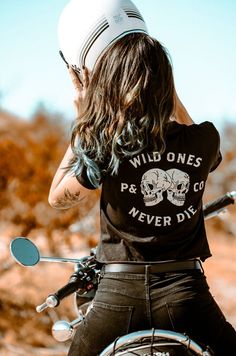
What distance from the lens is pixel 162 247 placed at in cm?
203

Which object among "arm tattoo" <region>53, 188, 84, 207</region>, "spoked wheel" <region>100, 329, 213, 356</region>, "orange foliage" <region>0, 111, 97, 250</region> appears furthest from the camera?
"orange foliage" <region>0, 111, 97, 250</region>

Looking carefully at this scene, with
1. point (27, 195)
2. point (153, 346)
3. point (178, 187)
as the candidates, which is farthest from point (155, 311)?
point (27, 195)

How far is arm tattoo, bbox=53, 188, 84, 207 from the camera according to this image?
7.18ft

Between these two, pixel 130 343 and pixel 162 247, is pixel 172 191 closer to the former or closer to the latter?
pixel 162 247

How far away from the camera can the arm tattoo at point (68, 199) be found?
2.19 m

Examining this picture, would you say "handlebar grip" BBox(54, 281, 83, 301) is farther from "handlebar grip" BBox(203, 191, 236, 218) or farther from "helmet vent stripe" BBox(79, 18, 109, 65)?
"helmet vent stripe" BBox(79, 18, 109, 65)

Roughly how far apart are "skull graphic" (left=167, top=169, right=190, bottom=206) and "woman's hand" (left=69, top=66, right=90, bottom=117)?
1.34 feet

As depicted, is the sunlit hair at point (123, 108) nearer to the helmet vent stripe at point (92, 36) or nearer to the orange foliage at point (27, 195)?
the helmet vent stripe at point (92, 36)

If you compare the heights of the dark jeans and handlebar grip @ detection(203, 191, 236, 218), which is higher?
handlebar grip @ detection(203, 191, 236, 218)

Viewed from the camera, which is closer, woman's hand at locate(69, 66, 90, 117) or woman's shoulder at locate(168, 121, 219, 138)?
woman's shoulder at locate(168, 121, 219, 138)

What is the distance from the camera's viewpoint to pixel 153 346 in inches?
78.7

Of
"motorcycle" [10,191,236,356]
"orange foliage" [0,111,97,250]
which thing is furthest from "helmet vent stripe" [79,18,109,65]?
"orange foliage" [0,111,97,250]

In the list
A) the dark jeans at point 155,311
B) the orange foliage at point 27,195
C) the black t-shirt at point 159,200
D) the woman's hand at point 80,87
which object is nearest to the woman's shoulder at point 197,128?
the black t-shirt at point 159,200

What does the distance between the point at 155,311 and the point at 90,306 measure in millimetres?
251
